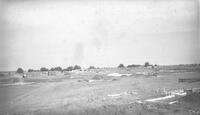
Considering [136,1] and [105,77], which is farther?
[105,77]

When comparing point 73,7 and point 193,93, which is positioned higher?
point 73,7

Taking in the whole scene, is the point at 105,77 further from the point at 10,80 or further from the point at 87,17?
the point at 10,80

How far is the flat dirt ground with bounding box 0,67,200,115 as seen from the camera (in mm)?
2318

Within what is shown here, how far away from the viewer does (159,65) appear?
296cm

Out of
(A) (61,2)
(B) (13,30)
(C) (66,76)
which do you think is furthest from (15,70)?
(A) (61,2)

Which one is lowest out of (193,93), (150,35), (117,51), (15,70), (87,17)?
(193,93)

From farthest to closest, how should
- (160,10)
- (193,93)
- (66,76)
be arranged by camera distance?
(66,76), (160,10), (193,93)

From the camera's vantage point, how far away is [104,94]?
2725 millimetres

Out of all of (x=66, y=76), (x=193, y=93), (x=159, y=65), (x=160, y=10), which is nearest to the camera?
(x=193, y=93)

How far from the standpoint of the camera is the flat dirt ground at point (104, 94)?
7.61 feet

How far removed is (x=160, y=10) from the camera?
109 inches

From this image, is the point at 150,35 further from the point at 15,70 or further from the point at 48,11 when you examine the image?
the point at 15,70

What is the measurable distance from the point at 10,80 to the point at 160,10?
8.96 feet

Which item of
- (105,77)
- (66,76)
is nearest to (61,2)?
(66,76)
